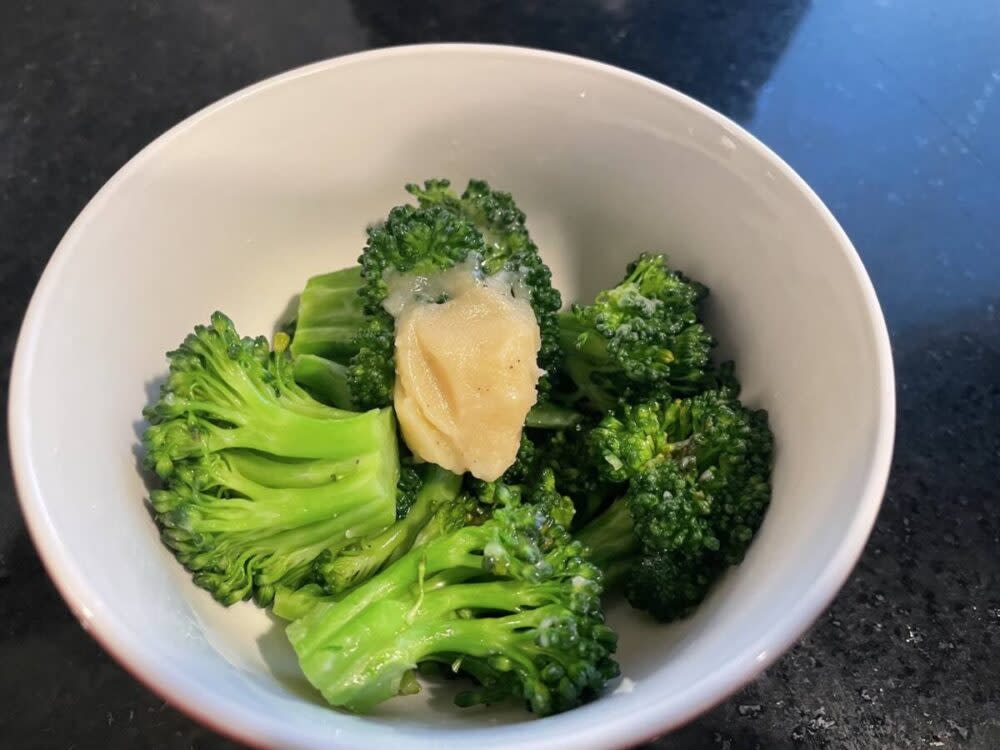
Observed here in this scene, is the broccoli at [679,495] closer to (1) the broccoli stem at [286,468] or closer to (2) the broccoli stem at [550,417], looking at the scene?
(2) the broccoli stem at [550,417]

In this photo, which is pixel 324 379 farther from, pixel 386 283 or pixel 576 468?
pixel 576 468

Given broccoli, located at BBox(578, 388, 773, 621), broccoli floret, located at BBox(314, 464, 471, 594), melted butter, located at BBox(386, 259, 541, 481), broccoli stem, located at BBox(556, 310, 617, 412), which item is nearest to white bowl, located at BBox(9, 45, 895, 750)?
broccoli, located at BBox(578, 388, 773, 621)

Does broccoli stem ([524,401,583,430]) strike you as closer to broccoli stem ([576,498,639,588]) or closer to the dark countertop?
broccoli stem ([576,498,639,588])

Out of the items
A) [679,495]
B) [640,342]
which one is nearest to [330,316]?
[640,342]

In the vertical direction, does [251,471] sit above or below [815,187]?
below

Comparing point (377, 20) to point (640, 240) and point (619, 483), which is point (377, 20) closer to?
point (640, 240)

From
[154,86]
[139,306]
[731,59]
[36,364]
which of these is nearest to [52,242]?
[154,86]
